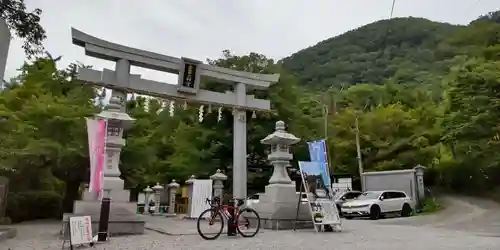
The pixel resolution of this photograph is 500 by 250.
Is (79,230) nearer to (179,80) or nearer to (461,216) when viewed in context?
(179,80)

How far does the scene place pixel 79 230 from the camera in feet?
21.9

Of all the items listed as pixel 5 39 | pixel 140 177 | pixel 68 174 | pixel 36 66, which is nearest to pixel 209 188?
pixel 140 177

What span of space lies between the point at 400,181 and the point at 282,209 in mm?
11147

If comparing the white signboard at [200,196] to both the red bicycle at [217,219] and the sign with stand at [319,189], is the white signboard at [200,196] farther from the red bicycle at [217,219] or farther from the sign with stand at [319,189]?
the red bicycle at [217,219]

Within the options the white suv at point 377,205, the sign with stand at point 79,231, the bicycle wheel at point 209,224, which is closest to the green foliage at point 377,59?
the white suv at point 377,205

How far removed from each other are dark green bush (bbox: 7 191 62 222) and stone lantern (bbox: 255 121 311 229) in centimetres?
841

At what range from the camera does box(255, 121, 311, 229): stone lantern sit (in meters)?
10.1

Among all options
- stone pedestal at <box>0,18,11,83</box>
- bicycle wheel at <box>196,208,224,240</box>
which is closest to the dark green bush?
bicycle wheel at <box>196,208,224,240</box>

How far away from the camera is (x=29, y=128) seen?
12477 millimetres

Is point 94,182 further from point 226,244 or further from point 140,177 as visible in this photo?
point 140,177

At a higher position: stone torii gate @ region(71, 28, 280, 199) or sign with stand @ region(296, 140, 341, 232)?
stone torii gate @ region(71, 28, 280, 199)

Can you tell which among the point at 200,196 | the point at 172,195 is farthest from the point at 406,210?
the point at 172,195

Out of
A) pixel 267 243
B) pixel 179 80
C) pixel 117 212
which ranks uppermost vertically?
pixel 179 80

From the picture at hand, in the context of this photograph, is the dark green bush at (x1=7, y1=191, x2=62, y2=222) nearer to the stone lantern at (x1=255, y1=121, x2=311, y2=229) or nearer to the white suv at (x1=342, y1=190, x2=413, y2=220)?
the stone lantern at (x1=255, y1=121, x2=311, y2=229)
